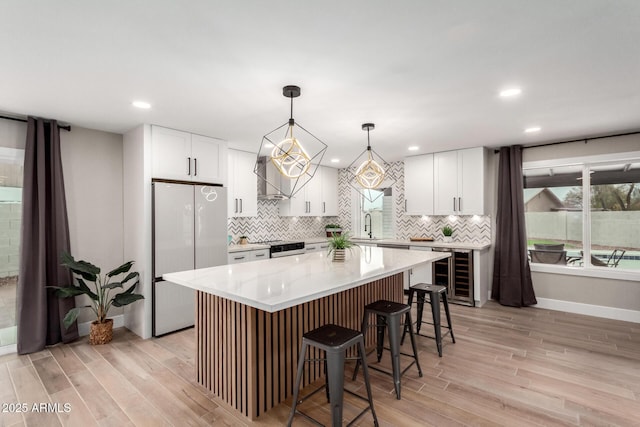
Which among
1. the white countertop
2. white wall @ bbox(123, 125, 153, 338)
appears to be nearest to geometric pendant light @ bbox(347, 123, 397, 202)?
the white countertop

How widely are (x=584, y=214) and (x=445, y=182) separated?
1.91 m

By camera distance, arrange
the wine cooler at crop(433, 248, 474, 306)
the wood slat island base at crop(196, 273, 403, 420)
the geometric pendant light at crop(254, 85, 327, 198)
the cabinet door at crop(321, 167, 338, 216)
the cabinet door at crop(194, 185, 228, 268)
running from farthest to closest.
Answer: the cabinet door at crop(321, 167, 338, 216) → the wine cooler at crop(433, 248, 474, 306) → the cabinet door at crop(194, 185, 228, 268) → the geometric pendant light at crop(254, 85, 327, 198) → the wood slat island base at crop(196, 273, 403, 420)

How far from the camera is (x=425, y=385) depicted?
2.67 metres

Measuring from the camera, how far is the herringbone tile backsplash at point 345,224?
5375mm

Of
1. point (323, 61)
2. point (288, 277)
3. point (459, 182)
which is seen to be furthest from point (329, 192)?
point (323, 61)

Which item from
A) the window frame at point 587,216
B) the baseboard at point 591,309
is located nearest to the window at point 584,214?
the window frame at point 587,216

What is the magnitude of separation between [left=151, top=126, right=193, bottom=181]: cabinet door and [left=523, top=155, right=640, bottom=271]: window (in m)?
4.86

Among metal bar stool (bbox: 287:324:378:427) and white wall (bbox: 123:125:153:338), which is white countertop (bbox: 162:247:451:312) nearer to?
metal bar stool (bbox: 287:324:378:427)

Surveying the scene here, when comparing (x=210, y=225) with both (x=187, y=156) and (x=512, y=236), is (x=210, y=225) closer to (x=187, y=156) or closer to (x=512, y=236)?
(x=187, y=156)

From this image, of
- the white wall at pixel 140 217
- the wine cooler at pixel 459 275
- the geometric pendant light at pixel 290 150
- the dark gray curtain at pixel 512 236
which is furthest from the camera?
the wine cooler at pixel 459 275

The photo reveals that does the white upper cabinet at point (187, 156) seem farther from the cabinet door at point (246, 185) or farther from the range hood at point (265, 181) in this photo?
the range hood at point (265, 181)

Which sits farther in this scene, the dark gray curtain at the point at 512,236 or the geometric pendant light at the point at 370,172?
the dark gray curtain at the point at 512,236

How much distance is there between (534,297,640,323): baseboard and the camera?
4.21m

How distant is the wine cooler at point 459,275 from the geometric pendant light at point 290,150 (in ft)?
8.39
